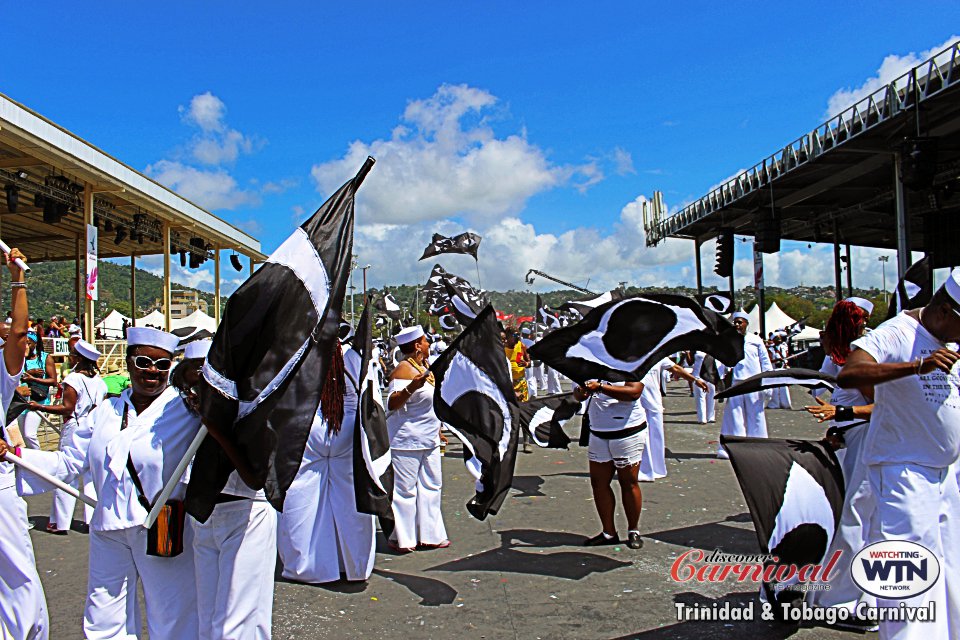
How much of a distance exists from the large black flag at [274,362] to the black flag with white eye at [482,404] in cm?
261

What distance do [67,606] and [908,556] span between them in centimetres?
548

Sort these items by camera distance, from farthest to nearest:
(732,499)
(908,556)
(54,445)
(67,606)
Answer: (54,445) → (732,499) → (67,606) → (908,556)

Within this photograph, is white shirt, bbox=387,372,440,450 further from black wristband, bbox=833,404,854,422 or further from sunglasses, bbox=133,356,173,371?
black wristband, bbox=833,404,854,422

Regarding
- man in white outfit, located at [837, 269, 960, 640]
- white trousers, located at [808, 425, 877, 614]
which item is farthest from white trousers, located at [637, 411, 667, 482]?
man in white outfit, located at [837, 269, 960, 640]

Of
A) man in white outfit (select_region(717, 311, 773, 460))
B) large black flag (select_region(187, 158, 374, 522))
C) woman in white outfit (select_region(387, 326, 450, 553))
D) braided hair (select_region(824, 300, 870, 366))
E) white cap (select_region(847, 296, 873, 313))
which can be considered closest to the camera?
large black flag (select_region(187, 158, 374, 522))

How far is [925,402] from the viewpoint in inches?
148

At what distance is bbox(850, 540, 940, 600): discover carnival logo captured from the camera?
3.55m

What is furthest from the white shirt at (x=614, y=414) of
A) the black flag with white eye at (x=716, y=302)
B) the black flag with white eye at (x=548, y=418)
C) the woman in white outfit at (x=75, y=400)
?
the woman in white outfit at (x=75, y=400)

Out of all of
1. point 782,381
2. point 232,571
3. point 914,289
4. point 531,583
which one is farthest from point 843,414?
point 232,571

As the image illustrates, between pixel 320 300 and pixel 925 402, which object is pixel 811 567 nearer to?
pixel 925 402

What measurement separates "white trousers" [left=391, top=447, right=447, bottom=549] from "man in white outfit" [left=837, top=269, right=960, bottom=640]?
12.6ft

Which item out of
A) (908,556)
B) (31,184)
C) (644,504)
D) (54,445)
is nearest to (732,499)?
(644,504)

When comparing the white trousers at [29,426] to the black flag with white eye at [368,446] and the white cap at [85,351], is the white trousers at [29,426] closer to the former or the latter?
the white cap at [85,351]

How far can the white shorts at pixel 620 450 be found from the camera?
641cm
